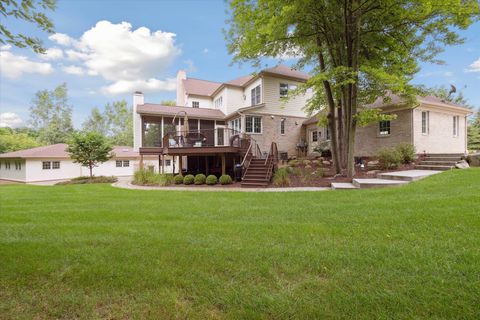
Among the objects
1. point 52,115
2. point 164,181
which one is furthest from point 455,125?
point 52,115

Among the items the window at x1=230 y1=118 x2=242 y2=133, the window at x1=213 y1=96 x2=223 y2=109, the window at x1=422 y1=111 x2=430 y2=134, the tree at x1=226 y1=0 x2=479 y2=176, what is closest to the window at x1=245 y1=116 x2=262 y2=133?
the window at x1=230 y1=118 x2=242 y2=133

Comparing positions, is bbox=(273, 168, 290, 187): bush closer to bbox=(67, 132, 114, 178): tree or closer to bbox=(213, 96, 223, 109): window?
bbox=(213, 96, 223, 109): window

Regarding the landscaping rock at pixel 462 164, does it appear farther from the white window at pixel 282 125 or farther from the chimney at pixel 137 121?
the chimney at pixel 137 121

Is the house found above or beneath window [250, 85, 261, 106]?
beneath

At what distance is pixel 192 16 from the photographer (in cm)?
1156

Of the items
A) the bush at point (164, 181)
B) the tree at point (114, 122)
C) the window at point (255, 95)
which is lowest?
the bush at point (164, 181)

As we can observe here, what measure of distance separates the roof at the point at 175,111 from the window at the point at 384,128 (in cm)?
1148

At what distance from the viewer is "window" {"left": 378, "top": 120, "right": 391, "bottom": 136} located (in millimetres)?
14711

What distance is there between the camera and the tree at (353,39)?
31.8 feet

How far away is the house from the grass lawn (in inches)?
890

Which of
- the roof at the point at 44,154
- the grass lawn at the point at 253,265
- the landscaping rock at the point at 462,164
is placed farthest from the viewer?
the roof at the point at 44,154

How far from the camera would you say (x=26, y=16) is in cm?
337

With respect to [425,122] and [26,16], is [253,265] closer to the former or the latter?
[26,16]

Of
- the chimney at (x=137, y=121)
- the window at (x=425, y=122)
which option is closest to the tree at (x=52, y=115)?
the chimney at (x=137, y=121)
